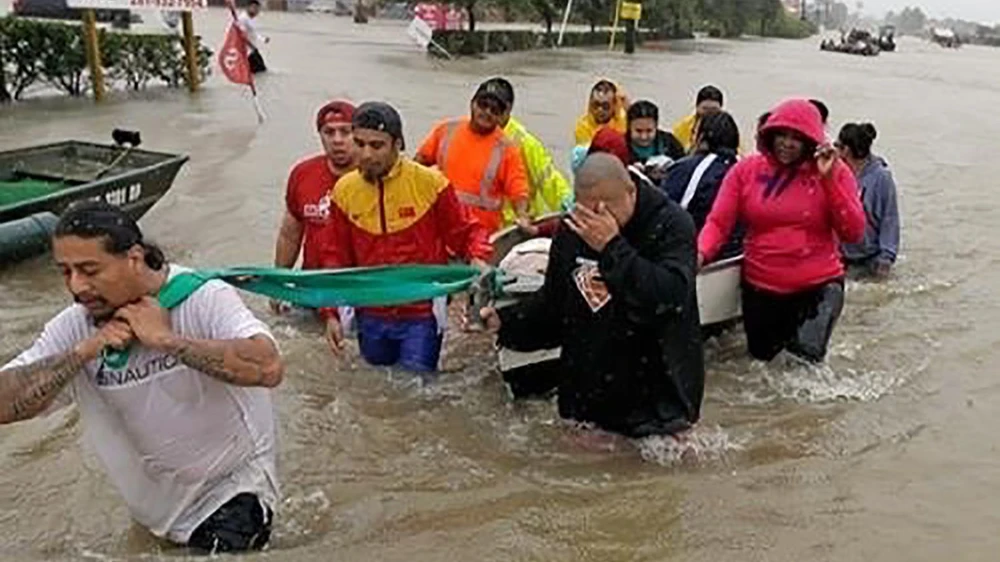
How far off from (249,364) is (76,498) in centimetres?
222

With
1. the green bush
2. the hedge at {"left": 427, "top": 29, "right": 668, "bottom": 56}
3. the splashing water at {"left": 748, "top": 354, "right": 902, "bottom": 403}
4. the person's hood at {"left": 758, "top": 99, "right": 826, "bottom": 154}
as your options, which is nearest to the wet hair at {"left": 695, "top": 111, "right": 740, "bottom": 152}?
the person's hood at {"left": 758, "top": 99, "right": 826, "bottom": 154}

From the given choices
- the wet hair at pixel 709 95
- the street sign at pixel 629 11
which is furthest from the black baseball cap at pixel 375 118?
the street sign at pixel 629 11


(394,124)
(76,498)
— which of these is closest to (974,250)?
(394,124)

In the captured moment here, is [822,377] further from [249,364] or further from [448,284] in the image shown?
[249,364]

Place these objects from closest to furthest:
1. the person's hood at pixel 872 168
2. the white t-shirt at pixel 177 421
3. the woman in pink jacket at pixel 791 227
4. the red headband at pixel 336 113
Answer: the white t-shirt at pixel 177 421 < the woman in pink jacket at pixel 791 227 < the red headband at pixel 336 113 < the person's hood at pixel 872 168

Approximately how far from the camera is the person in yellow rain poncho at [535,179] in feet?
23.9

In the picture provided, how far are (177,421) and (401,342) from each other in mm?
2492

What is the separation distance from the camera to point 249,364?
3475mm

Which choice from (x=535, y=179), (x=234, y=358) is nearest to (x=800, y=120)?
(x=535, y=179)

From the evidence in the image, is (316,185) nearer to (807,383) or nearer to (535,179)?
(535,179)

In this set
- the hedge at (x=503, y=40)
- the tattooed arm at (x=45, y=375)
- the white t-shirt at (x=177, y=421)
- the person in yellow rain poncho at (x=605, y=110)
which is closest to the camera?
the tattooed arm at (x=45, y=375)

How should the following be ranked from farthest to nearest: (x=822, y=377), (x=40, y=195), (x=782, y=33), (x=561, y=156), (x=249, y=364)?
1. (x=782, y=33)
2. (x=561, y=156)
3. (x=40, y=195)
4. (x=822, y=377)
5. (x=249, y=364)

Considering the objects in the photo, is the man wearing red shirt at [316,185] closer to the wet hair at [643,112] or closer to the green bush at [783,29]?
the wet hair at [643,112]

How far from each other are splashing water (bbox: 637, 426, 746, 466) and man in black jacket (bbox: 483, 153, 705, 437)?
210 mm
